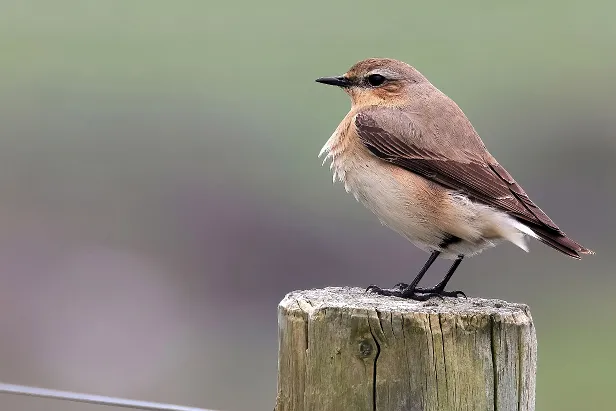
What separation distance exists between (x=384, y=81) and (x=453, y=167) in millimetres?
1275

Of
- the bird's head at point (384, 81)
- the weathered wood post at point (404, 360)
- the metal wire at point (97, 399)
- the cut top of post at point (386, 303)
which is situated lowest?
the metal wire at point (97, 399)

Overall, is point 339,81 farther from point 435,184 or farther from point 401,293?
point 401,293

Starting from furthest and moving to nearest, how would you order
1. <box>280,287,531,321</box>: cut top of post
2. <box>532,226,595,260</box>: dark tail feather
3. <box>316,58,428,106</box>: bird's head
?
1. <box>316,58,428,106</box>: bird's head
2. <box>532,226,595,260</box>: dark tail feather
3. <box>280,287,531,321</box>: cut top of post

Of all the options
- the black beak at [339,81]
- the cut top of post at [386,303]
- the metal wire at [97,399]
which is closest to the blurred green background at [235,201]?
the black beak at [339,81]

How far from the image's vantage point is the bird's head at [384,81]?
8367 millimetres

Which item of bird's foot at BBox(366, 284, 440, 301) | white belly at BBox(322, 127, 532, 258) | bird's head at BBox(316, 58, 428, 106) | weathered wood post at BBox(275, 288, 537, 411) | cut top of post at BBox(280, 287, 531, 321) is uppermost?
bird's head at BBox(316, 58, 428, 106)

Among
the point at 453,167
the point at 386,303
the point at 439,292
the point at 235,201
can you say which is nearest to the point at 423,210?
the point at 453,167

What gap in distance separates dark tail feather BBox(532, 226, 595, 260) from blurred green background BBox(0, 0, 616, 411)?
590 centimetres

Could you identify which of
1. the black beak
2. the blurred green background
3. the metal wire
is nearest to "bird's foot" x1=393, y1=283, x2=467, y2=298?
the metal wire

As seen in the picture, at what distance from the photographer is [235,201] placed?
15.9 meters

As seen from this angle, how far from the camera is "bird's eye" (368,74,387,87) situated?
841 cm

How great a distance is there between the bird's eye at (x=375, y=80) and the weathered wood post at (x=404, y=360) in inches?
135

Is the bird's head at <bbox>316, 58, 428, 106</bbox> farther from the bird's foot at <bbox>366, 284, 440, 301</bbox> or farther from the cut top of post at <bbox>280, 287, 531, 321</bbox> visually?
the cut top of post at <bbox>280, 287, 531, 321</bbox>

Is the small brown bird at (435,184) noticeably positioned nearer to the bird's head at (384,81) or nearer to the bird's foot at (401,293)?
the bird's foot at (401,293)
